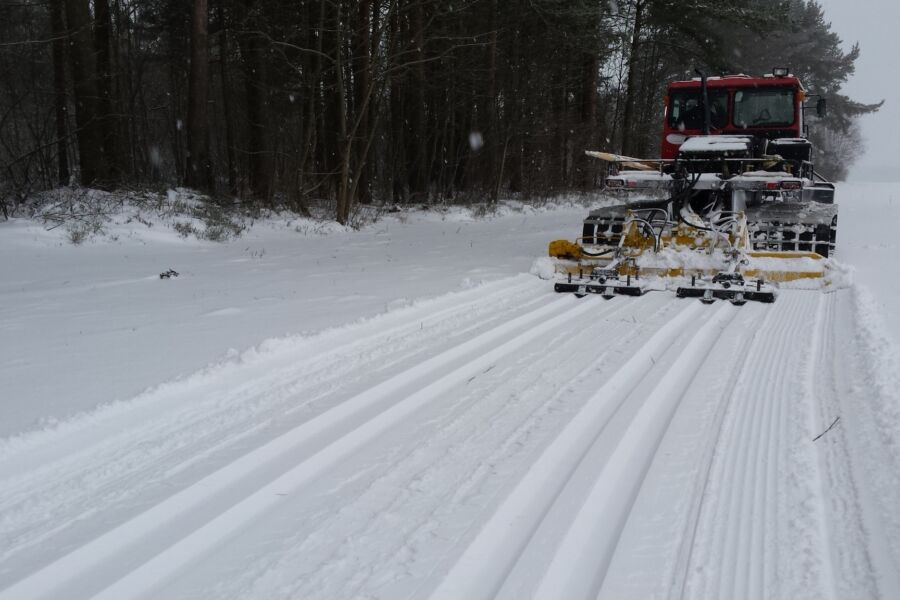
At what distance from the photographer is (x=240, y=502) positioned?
2689mm

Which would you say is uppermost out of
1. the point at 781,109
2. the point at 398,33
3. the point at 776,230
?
the point at 398,33

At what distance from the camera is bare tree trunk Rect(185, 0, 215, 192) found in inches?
546

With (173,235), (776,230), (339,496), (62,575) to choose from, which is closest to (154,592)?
(62,575)

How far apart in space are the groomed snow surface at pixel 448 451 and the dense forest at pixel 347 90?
7.15m

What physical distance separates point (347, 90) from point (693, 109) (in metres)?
9.78

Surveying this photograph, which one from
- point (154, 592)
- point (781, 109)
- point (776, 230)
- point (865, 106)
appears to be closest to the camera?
point (154, 592)

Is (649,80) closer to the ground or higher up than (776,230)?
higher up

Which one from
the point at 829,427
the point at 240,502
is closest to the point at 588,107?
the point at 829,427

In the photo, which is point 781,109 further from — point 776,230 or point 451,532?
point 451,532

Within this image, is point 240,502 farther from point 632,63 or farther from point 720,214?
point 632,63

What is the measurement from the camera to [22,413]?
3398 millimetres

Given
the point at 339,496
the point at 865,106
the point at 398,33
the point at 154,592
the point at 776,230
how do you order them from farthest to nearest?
Answer: the point at 865,106
the point at 398,33
the point at 776,230
the point at 339,496
the point at 154,592

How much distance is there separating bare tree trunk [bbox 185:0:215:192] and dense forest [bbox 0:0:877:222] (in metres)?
0.03

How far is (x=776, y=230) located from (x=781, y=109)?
2.82 meters
